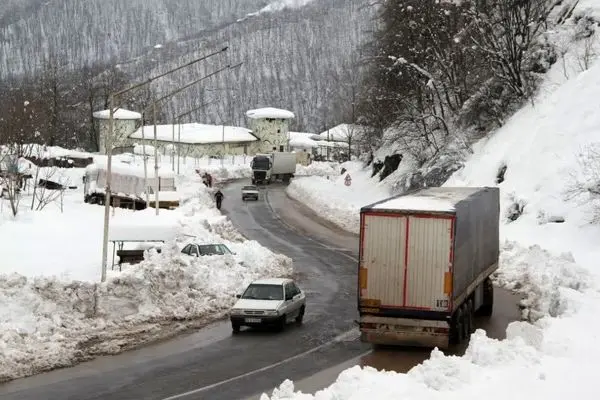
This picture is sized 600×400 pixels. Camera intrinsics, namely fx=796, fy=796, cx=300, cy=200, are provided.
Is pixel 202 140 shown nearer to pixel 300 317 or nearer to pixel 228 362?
pixel 300 317

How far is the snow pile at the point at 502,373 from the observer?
1143cm

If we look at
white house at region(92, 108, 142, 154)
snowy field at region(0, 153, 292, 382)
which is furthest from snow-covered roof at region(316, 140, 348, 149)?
snowy field at region(0, 153, 292, 382)

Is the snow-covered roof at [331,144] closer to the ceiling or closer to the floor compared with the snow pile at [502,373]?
closer to the ceiling

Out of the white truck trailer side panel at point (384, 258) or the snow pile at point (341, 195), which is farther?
the snow pile at point (341, 195)

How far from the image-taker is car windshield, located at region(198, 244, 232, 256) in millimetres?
28781

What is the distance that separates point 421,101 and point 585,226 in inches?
1197

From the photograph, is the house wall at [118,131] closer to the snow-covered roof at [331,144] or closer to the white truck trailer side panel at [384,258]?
the snow-covered roof at [331,144]

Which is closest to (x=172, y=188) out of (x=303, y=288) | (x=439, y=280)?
(x=303, y=288)

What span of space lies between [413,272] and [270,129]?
11986 cm

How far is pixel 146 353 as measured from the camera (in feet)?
60.8

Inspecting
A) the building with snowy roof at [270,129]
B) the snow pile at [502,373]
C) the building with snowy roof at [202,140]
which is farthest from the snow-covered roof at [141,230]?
the building with snowy roof at [270,129]

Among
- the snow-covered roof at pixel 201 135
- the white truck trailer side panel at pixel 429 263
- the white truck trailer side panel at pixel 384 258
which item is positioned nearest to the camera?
the white truck trailer side panel at pixel 429 263

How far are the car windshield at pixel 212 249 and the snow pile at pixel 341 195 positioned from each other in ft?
60.0

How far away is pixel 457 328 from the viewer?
18156 millimetres
